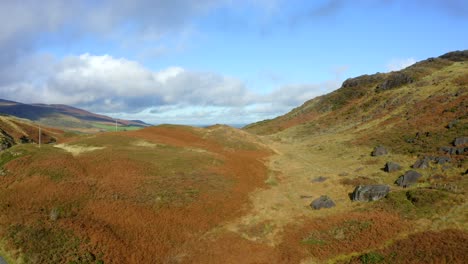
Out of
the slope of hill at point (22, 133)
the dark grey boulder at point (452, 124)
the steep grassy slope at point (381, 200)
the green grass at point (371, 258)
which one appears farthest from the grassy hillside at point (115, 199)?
the slope of hill at point (22, 133)

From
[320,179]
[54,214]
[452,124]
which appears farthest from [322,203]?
[452,124]

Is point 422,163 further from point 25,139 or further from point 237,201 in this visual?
point 25,139

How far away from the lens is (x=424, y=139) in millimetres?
58969

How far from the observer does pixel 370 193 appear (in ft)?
121

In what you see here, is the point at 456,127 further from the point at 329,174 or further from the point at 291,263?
the point at 291,263

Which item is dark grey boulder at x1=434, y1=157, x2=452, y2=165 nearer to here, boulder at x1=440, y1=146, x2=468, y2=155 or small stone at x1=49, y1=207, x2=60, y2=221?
boulder at x1=440, y1=146, x2=468, y2=155

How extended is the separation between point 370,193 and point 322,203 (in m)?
5.94

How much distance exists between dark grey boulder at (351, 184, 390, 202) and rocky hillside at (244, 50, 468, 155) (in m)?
22.9

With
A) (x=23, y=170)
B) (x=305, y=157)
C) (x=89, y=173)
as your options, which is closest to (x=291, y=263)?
(x=89, y=173)

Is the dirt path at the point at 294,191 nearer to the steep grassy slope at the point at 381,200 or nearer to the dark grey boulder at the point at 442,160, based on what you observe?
the steep grassy slope at the point at 381,200

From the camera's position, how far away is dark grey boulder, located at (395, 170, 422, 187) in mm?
40372

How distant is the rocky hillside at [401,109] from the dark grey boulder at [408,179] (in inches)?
596

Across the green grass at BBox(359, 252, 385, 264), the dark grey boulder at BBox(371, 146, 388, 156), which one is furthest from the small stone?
the dark grey boulder at BBox(371, 146, 388, 156)

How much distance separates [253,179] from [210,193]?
11088 mm
